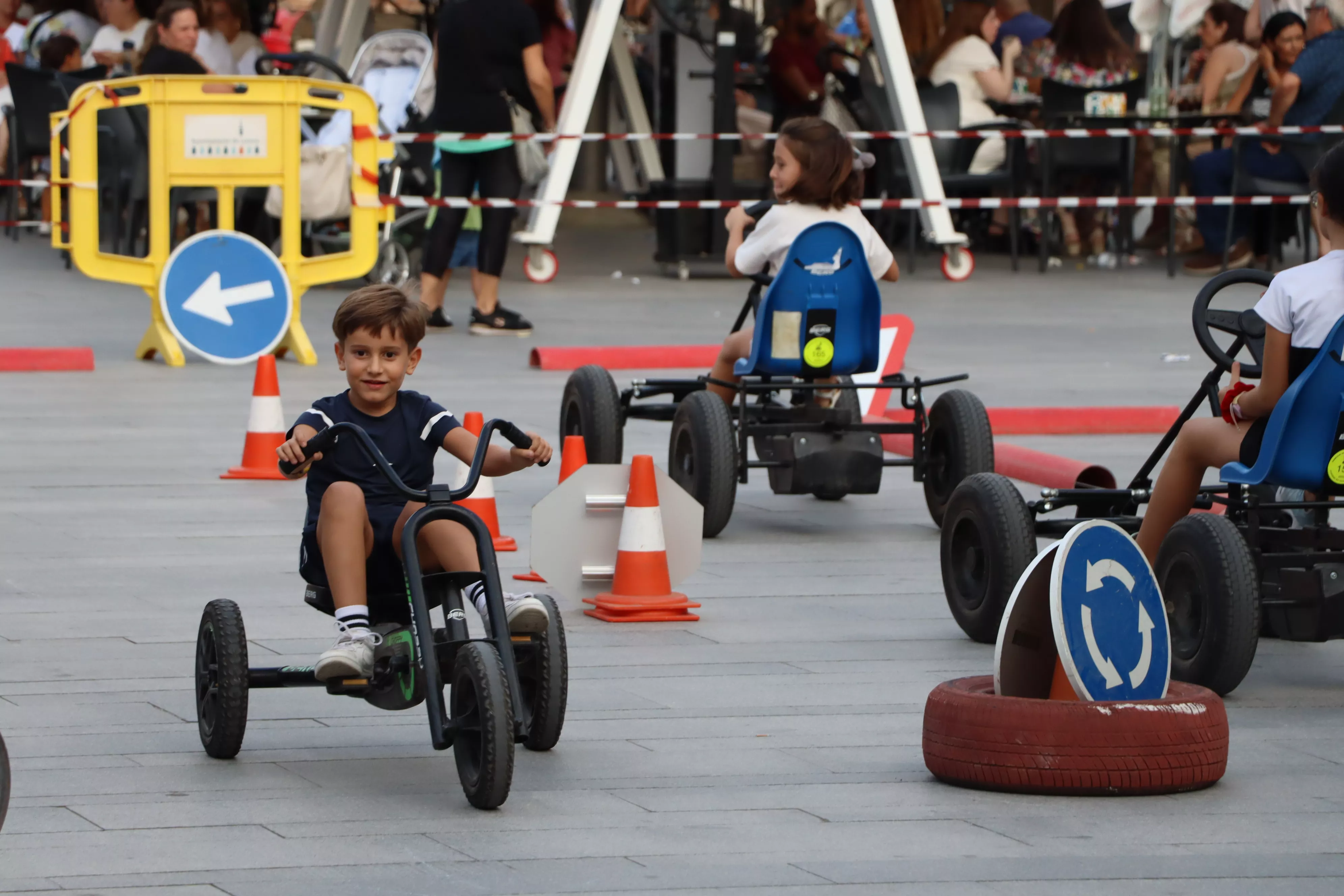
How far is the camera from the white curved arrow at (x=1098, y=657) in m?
4.54

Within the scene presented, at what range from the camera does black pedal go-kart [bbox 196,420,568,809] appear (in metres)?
4.33

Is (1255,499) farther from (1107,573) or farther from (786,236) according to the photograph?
(786,236)

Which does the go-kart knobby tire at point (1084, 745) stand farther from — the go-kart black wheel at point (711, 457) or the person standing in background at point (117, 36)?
the person standing in background at point (117, 36)

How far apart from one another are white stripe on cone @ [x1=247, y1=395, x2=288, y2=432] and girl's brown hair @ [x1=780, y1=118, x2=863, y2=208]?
218 centimetres

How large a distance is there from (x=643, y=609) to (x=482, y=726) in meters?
2.04

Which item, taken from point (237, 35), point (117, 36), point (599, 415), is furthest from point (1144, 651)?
Result: point (117, 36)

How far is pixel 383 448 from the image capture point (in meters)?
4.85

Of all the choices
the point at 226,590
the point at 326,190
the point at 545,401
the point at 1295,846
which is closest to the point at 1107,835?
the point at 1295,846

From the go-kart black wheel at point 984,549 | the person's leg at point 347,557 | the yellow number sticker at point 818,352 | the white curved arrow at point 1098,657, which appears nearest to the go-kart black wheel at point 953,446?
the yellow number sticker at point 818,352

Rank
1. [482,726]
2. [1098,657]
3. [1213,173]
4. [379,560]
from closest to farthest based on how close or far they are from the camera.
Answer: [482,726] → [1098,657] → [379,560] → [1213,173]

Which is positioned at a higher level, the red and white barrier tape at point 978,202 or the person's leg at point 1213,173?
the person's leg at point 1213,173

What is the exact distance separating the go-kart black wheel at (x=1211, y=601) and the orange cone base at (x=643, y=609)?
1.50 metres

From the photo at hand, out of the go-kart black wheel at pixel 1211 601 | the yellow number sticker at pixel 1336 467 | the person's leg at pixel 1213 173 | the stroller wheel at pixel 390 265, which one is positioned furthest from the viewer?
the person's leg at pixel 1213 173

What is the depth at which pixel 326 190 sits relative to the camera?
1449 centimetres
